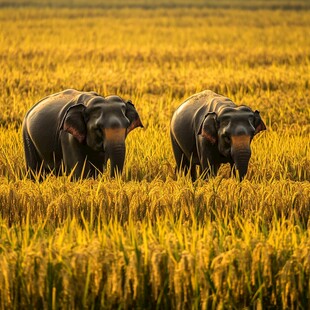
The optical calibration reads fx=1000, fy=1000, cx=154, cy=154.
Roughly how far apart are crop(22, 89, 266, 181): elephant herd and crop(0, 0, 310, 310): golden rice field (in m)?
0.23

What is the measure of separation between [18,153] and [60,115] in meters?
1.42

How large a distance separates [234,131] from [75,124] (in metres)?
1.15

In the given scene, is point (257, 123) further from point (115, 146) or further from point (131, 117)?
point (115, 146)

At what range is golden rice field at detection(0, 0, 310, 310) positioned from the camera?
483 cm

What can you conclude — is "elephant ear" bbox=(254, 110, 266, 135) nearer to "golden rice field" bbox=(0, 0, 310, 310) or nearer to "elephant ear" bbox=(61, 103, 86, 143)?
"golden rice field" bbox=(0, 0, 310, 310)

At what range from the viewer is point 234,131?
23.6ft

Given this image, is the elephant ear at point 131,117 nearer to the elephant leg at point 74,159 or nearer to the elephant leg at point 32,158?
the elephant leg at point 74,159

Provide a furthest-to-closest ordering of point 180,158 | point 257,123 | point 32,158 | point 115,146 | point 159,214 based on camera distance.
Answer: point 180,158
point 32,158
point 257,123
point 115,146
point 159,214

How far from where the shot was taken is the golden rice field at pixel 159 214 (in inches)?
190

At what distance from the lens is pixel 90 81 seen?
51.0 ft

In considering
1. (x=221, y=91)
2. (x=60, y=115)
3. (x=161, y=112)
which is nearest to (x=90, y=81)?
(x=221, y=91)

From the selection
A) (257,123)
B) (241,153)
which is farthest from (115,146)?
(257,123)

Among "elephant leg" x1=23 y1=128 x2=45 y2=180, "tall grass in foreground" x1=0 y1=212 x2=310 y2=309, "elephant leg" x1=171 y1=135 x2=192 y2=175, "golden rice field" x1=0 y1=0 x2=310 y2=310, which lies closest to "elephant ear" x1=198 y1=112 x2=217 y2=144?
"golden rice field" x1=0 y1=0 x2=310 y2=310

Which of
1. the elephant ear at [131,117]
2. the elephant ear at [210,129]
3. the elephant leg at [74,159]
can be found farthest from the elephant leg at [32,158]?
the elephant ear at [210,129]
